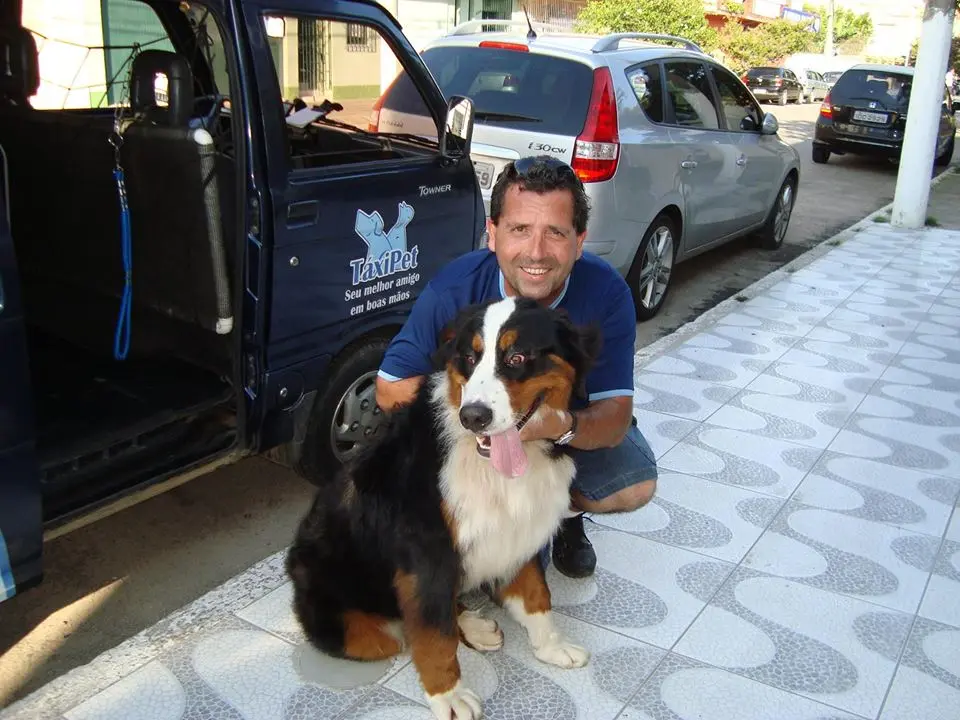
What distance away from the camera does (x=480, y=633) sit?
8.78 ft

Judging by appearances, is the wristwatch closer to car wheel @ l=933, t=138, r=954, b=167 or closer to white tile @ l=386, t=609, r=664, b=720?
white tile @ l=386, t=609, r=664, b=720

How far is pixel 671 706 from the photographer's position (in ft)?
8.06

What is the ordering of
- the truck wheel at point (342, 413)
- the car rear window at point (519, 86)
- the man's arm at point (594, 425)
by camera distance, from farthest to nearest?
the car rear window at point (519, 86) < the truck wheel at point (342, 413) < the man's arm at point (594, 425)

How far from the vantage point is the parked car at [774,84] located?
32281 millimetres

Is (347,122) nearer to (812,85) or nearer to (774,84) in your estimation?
(774,84)

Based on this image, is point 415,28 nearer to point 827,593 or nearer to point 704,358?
point 704,358

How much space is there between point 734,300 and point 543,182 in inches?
185

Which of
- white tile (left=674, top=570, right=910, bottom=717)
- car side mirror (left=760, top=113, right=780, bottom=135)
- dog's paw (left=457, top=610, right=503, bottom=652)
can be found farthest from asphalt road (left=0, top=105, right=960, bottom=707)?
Answer: car side mirror (left=760, top=113, right=780, bottom=135)

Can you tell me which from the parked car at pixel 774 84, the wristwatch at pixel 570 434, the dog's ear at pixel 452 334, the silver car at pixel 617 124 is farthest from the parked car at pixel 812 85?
the dog's ear at pixel 452 334

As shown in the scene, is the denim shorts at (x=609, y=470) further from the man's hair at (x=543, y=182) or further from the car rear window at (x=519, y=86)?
the car rear window at (x=519, y=86)

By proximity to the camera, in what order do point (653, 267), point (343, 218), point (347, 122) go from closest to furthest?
point (343, 218)
point (347, 122)
point (653, 267)

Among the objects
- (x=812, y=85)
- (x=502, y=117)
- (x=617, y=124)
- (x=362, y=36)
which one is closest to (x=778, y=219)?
(x=617, y=124)

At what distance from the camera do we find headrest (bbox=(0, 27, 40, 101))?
3.77 meters

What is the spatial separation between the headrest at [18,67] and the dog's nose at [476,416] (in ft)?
9.75
